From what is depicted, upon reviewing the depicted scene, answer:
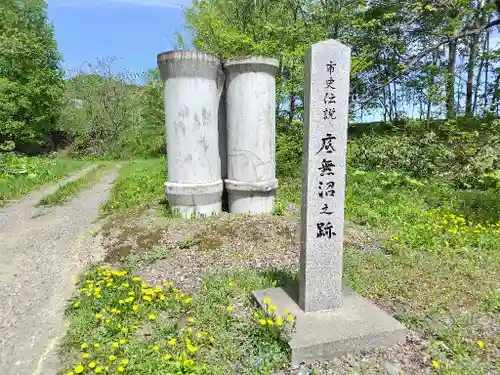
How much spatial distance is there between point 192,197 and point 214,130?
4.73 ft

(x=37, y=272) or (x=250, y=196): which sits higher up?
(x=250, y=196)

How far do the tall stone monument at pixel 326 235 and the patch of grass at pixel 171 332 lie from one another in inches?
11.2

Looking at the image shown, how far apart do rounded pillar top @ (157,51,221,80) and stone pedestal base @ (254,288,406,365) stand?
473 cm

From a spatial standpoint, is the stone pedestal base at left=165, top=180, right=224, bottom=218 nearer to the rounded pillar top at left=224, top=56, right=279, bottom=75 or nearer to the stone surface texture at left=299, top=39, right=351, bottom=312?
the rounded pillar top at left=224, top=56, right=279, bottom=75

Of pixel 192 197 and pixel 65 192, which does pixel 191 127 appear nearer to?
pixel 192 197

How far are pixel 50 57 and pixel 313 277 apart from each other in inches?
1137

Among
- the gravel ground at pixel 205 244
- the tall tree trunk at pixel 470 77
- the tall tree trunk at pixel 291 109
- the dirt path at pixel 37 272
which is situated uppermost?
the tall tree trunk at pixel 470 77

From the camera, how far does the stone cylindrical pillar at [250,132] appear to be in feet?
22.5

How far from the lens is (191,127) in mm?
6793

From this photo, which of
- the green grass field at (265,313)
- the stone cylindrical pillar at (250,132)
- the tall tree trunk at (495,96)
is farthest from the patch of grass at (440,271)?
the tall tree trunk at (495,96)

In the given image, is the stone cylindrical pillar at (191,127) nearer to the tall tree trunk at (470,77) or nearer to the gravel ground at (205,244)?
the gravel ground at (205,244)

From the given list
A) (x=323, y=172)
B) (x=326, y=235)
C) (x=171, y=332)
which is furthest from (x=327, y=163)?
(x=171, y=332)

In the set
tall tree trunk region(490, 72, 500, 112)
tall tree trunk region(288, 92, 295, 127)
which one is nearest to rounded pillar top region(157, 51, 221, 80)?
tall tree trunk region(288, 92, 295, 127)

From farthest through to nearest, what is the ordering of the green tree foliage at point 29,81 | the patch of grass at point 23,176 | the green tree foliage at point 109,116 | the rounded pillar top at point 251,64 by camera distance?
1. the green tree foliage at point 109,116
2. the green tree foliage at point 29,81
3. the patch of grass at point 23,176
4. the rounded pillar top at point 251,64
